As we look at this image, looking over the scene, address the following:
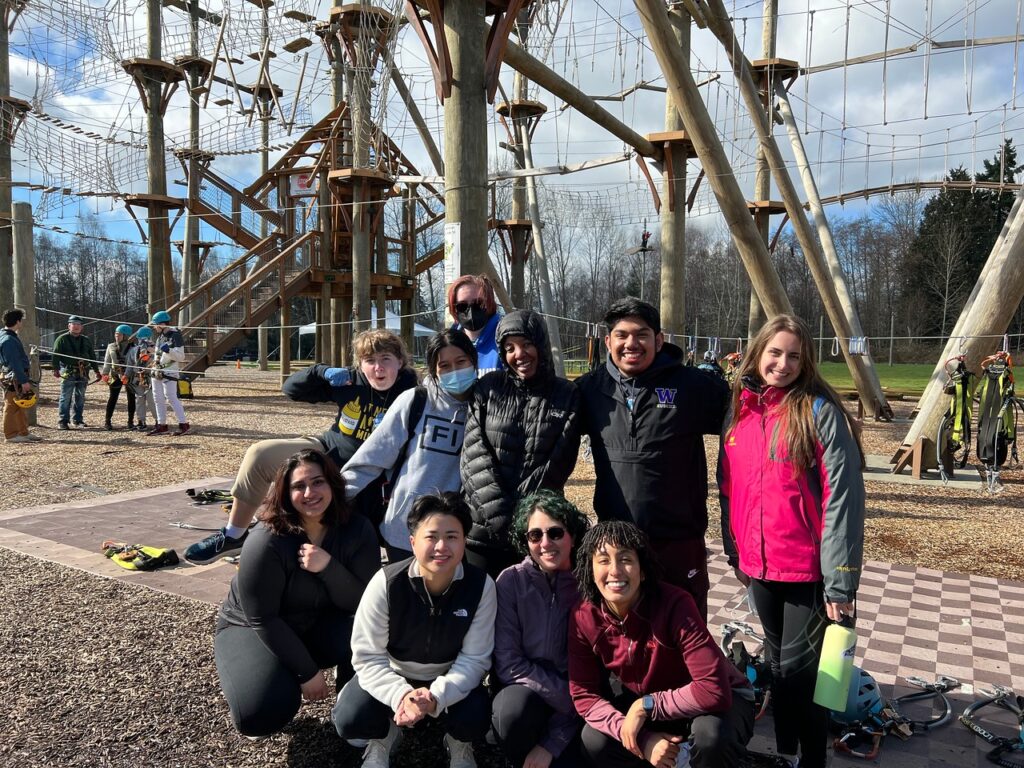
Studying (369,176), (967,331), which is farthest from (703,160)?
(369,176)

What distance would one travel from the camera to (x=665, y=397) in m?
2.64

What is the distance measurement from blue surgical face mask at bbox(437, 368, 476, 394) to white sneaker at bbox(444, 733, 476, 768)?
130 centimetres

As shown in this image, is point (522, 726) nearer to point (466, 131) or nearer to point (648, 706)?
point (648, 706)

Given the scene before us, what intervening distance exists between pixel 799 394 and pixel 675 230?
7020 millimetres

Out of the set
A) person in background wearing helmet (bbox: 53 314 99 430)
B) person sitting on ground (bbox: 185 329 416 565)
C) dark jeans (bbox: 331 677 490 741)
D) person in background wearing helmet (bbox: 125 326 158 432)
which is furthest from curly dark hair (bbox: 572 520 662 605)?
person in background wearing helmet (bbox: 53 314 99 430)

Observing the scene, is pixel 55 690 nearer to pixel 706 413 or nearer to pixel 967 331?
pixel 706 413

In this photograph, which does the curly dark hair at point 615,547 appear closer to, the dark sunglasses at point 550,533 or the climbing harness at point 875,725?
the dark sunglasses at point 550,533

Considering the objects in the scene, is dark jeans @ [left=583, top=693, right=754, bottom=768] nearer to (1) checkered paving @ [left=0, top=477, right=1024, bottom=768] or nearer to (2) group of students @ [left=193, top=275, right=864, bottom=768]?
(2) group of students @ [left=193, top=275, right=864, bottom=768]

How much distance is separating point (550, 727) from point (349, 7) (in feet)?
37.6

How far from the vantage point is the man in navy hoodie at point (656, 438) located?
8.59 feet

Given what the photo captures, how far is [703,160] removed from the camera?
606 cm

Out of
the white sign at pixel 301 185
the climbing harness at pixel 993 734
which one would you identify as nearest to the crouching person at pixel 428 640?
the climbing harness at pixel 993 734

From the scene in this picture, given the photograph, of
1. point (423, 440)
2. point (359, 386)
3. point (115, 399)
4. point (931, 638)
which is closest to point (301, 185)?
point (115, 399)

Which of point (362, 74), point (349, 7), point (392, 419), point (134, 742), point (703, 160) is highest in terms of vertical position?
point (349, 7)
